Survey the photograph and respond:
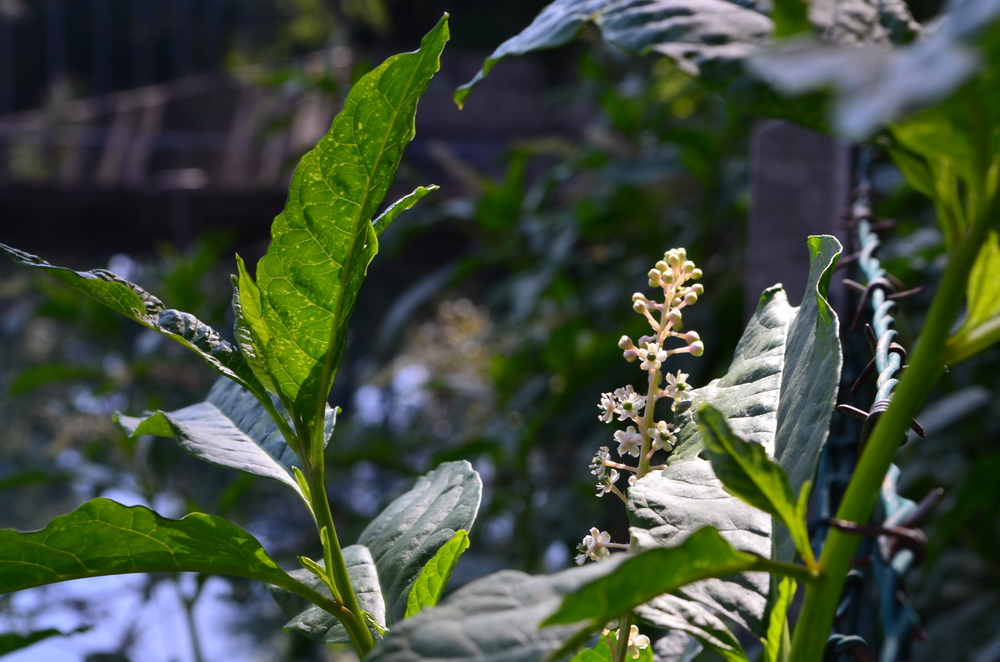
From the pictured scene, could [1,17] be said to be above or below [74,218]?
above

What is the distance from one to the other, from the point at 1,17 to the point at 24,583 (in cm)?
354

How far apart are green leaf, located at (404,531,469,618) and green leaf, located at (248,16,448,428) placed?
0.05 metres

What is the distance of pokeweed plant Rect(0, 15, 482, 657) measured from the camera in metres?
0.22

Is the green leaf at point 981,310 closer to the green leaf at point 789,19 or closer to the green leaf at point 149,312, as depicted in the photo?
the green leaf at point 789,19

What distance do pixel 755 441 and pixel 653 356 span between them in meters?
0.03

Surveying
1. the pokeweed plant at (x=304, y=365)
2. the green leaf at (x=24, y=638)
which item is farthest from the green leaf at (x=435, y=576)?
the green leaf at (x=24, y=638)

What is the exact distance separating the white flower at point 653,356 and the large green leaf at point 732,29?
65 millimetres

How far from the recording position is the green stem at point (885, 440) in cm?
15

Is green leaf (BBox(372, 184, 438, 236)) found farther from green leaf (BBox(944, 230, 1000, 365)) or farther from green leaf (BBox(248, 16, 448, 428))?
green leaf (BBox(944, 230, 1000, 365))

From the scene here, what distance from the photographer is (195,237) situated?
82.1 inches

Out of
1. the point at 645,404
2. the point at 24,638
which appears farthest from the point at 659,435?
the point at 24,638

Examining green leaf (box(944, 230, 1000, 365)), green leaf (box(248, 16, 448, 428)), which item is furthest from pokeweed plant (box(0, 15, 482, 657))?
green leaf (box(944, 230, 1000, 365))

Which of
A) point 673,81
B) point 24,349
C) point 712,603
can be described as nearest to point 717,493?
point 712,603

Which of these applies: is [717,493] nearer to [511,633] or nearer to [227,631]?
[511,633]
